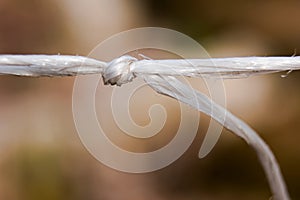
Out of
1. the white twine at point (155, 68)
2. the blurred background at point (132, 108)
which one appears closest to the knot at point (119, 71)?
the white twine at point (155, 68)

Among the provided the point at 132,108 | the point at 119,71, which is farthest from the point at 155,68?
the point at 132,108

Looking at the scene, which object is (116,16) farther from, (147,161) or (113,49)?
(147,161)

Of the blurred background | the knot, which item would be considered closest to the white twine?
the knot

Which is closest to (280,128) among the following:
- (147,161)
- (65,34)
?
(147,161)

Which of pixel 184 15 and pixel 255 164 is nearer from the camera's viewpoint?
pixel 255 164

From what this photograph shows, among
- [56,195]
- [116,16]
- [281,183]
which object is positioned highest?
[116,16]

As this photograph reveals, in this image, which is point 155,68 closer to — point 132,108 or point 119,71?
point 119,71

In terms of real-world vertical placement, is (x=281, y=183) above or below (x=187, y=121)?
below
